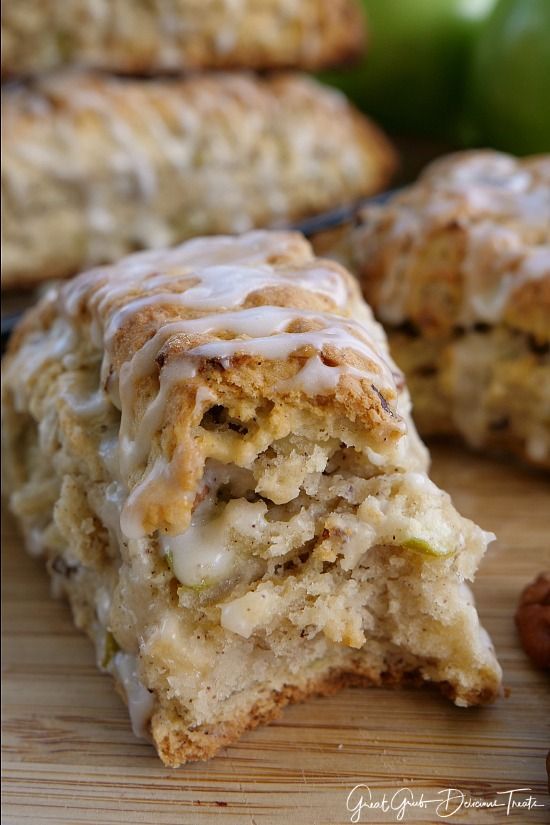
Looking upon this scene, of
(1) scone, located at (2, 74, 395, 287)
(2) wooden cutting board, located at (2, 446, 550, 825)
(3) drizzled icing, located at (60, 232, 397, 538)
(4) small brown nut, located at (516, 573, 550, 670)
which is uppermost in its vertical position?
(3) drizzled icing, located at (60, 232, 397, 538)

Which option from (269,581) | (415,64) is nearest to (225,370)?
(269,581)

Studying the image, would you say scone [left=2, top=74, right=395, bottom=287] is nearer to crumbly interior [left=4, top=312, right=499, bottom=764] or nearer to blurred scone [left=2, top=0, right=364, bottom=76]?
blurred scone [left=2, top=0, right=364, bottom=76]

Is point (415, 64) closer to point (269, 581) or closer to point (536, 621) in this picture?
point (536, 621)

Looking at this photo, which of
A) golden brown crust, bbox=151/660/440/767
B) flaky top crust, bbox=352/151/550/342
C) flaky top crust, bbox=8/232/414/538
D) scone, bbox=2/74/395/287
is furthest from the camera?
scone, bbox=2/74/395/287

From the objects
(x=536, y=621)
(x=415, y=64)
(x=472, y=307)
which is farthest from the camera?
(x=415, y=64)

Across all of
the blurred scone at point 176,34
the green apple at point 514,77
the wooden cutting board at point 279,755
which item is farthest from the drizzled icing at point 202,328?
the green apple at point 514,77

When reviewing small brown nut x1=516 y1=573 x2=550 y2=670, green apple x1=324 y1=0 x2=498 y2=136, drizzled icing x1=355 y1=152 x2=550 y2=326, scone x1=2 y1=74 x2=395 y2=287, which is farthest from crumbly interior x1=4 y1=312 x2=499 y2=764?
green apple x1=324 y1=0 x2=498 y2=136
